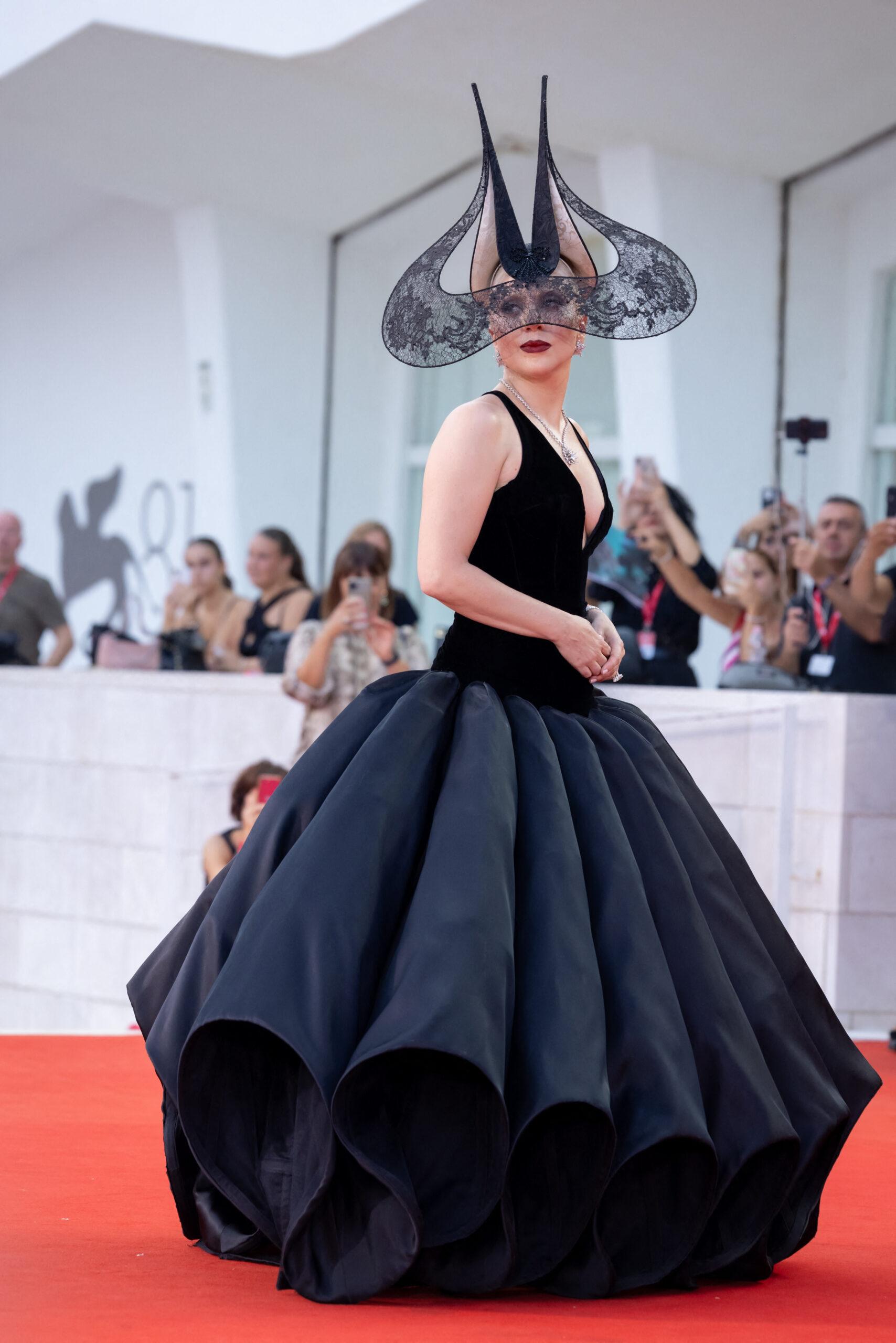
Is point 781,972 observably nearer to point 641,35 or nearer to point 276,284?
point 641,35

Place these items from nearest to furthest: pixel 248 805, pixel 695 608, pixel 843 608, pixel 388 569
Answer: pixel 843 608 → pixel 248 805 → pixel 695 608 → pixel 388 569

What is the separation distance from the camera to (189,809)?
257 inches

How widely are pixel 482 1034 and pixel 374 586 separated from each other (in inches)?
153

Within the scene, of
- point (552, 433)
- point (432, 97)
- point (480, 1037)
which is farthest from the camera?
point (432, 97)

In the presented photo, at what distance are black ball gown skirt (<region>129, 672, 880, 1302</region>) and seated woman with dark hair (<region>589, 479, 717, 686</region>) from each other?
3.48 meters

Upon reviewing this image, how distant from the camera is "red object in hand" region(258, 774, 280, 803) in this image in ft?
18.0

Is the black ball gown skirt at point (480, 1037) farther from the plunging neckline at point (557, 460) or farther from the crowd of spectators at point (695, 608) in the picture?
the crowd of spectators at point (695, 608)

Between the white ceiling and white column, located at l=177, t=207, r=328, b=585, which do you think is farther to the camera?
white column, located at l=177, t=207, r=328, b=585

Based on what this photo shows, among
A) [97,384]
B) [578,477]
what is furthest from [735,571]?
[97,384]

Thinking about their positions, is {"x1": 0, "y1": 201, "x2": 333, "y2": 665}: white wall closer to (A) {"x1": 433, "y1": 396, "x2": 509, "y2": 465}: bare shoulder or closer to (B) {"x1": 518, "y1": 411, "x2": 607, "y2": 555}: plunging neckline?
(B) {"x1": 518, "y1": 411, "x2": 607, "y2": 555}: plunging neckline

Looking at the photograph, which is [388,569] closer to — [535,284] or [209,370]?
[535,284]

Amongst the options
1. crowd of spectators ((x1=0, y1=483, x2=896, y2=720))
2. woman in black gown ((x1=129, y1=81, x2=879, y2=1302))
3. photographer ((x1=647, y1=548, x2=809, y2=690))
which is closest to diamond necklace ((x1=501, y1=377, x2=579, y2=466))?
woman in black gown ((x1=129, y1=81, x2=879, y2=1302))

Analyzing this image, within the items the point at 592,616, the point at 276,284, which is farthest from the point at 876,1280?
the point at 276,284

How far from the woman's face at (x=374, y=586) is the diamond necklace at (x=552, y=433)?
3188mm
